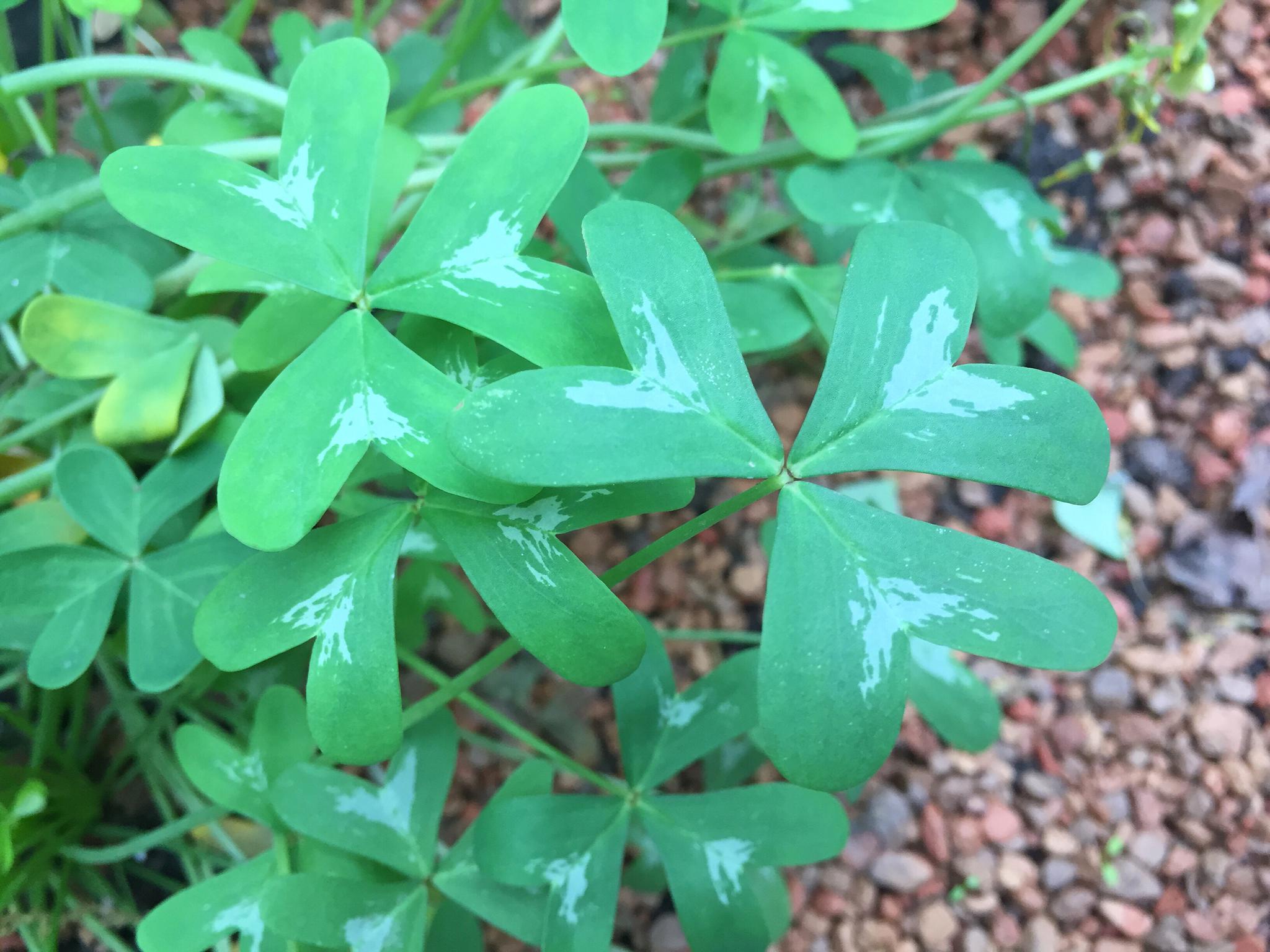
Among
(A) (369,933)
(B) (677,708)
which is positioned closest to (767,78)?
(B) (677,708)

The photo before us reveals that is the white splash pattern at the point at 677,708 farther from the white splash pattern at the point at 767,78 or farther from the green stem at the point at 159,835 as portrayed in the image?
the white splash pattern at the point at 767,78

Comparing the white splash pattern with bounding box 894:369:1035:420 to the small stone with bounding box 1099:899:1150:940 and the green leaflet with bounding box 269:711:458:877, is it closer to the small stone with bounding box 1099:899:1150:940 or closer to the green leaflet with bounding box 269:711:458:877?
the green leaflet with bounding box 269:711:458:877

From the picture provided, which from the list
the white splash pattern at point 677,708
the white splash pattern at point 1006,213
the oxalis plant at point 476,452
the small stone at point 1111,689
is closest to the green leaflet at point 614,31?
the oxalis plant at point 476,452

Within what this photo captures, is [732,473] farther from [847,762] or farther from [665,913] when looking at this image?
[665,913]

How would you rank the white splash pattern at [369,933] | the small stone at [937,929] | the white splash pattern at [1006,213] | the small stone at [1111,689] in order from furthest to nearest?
the small stone at [1111,689]
the small stone at [937,929]
the white splash pattern at [1006,213]
the white splash pattern at [369,933]

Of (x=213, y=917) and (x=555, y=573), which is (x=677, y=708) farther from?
(x=213, y=917)
